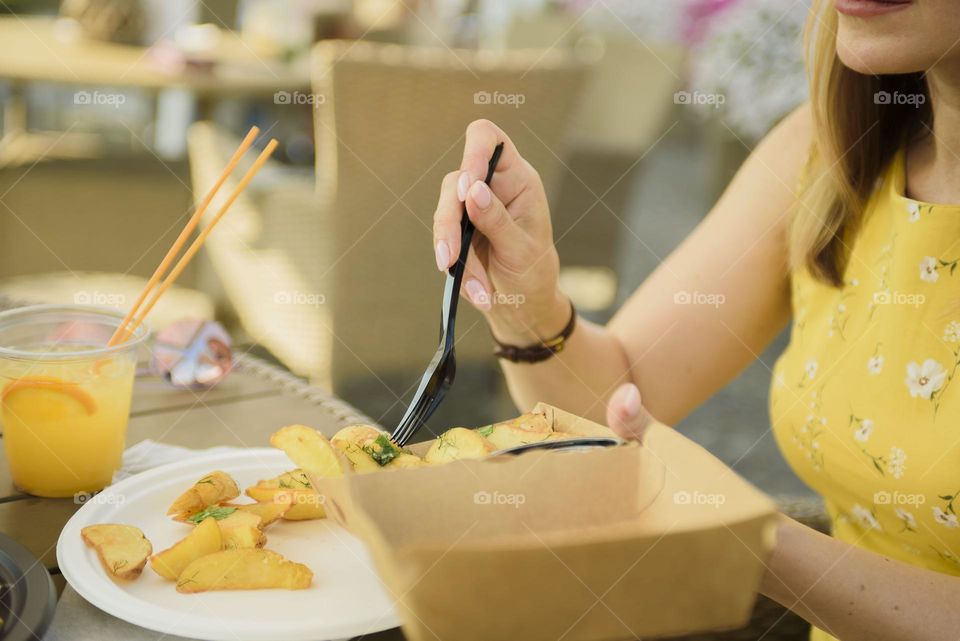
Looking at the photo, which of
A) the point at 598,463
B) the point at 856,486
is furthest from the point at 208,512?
the point at 856,486

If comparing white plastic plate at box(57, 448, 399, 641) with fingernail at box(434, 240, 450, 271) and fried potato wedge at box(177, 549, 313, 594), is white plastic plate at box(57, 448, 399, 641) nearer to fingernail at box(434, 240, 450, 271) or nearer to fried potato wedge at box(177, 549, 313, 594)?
fried potato wedge at box(177, 549, 313, 594)

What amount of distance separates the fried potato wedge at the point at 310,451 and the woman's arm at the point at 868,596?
379 millimetres

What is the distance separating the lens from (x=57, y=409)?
2.65 feet

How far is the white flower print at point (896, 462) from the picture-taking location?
38.6 inches

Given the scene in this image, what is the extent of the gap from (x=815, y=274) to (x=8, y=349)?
86 cm

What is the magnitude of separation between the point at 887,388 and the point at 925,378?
0.04m

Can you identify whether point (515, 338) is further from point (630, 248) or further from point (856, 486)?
point (630, 248)

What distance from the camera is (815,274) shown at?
3.75 ft

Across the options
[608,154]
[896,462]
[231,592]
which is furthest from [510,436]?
[608,154]

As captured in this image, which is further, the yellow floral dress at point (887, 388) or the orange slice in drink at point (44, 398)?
the yellow floral dress at point (887, 388)

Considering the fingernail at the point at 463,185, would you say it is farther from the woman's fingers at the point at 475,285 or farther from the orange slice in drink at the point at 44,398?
the orange slice in drink at the point at 44,398

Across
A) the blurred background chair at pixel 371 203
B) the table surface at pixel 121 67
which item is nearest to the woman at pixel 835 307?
the blurred background chair at pixel 371 203

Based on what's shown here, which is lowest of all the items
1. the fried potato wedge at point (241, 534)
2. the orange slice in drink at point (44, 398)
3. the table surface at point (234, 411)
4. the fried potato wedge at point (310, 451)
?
the table surface at point (234, 411)

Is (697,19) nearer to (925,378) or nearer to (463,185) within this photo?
(925,378)
